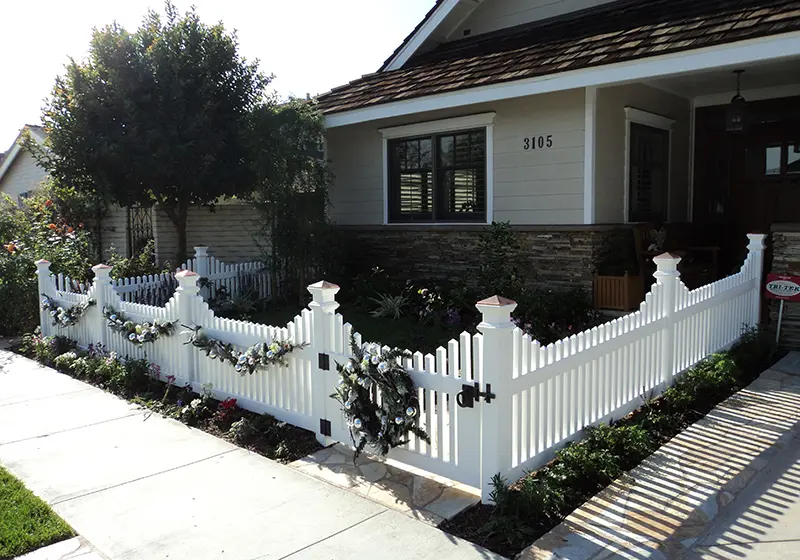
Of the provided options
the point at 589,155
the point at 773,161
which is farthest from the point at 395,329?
the point at 773,161

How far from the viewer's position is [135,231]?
522 inches

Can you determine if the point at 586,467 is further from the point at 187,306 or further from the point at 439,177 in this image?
the point at 439,177

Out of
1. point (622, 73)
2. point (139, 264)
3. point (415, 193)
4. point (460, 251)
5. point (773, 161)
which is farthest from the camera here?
point (139, 264)

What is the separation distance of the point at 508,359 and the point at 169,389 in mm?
4148

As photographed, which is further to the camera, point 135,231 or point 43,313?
point 135,231

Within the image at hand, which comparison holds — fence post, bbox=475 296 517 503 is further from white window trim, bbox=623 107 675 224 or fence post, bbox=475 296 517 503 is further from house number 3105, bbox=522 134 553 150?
white window trim, bbox=623 107 675 224

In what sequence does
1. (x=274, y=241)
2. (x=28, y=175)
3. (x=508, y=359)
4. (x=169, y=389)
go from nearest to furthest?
(x=508, y=359) < (x=169, y=389) < (x=274, y=241) < (x=28, y=175)

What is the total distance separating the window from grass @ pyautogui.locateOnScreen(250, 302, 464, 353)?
2.03 meters

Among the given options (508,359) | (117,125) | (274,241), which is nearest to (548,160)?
(274,241)

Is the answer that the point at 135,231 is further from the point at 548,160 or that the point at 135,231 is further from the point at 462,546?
the point at 462,546

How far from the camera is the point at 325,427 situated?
4.98 metres

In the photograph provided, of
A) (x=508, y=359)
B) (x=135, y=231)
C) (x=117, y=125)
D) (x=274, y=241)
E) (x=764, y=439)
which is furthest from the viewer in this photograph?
(x=135, y=231)

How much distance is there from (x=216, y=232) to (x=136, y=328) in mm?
5971

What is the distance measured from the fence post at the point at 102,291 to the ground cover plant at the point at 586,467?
18.7 ft
